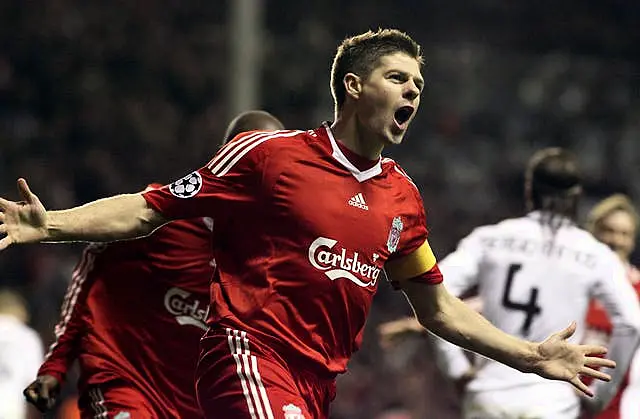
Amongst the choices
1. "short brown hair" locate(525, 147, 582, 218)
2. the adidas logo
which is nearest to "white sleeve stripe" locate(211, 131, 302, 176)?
the adidas logo

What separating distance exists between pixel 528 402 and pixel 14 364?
13.0ft

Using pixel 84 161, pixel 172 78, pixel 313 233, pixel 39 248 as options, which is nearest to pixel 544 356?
pixel 313 233

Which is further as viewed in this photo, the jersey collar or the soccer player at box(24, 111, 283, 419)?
the soccer player at box(24, 111, 283, 419)

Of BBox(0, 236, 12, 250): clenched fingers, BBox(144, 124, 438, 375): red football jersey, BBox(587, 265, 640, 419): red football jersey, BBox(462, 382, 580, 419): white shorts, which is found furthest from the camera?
BBox(587, 265, 640, 419): red football jersey

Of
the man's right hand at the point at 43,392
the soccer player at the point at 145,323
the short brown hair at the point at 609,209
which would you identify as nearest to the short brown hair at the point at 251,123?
the soccer player at the point at 145,323

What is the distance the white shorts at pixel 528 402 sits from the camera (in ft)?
21.6

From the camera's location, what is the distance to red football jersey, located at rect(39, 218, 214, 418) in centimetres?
562

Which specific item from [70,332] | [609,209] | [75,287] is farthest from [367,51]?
[609,209]

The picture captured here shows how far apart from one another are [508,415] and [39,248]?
25.6 feet

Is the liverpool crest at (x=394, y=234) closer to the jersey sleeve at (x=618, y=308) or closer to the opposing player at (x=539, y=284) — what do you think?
the opposing player at (x=539, y=284)

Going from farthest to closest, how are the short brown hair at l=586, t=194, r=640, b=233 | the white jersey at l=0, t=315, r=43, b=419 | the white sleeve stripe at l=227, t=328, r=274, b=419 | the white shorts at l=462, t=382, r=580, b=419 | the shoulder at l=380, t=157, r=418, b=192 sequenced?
the white jersey at l=0, t=315, r=43, b=419
the short brown hair at l=586, t=194, r=640, b=233
the white shorts at l=462, t=382, r=580, b=419
the shoulder at l=380, t=157, r=418, b=192
the white sleeve stripe at l=227, t=328, r=274, b=419

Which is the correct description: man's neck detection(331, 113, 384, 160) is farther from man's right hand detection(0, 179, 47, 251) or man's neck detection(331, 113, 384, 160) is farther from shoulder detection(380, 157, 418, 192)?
man's right hand detection(0, 179, 47, 251)

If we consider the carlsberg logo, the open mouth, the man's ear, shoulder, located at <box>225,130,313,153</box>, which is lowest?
the carlsberg logo

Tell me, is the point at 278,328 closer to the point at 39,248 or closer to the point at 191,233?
the point at 191,233
